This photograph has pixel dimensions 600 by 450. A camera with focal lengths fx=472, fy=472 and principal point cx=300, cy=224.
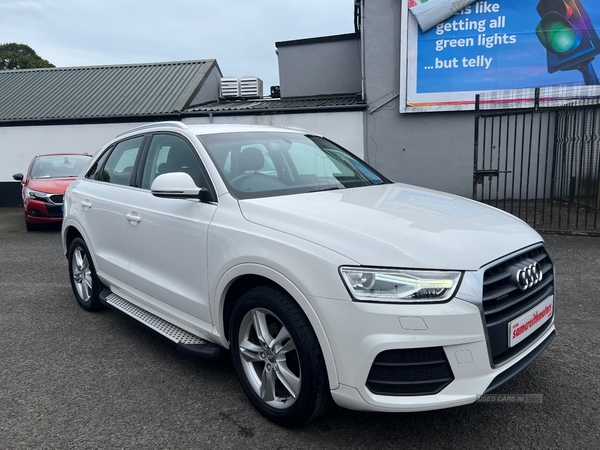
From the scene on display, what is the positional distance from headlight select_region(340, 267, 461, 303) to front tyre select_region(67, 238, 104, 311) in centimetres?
315

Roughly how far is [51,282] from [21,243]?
334cm

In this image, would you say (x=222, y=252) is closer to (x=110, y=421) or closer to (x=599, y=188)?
(x=110, y=421)

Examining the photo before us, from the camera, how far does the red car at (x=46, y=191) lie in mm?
9273

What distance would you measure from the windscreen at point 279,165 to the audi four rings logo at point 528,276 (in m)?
1.34

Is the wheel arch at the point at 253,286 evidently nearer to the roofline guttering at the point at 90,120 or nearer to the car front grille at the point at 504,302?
the car front grille at the point at 504,302

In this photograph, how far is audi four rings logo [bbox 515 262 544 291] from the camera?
2.37 m

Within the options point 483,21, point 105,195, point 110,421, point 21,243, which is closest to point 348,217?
point 110,421

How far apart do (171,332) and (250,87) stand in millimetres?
15178

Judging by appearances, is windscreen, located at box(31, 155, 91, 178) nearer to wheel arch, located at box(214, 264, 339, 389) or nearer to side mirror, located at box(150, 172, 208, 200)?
side mirror, located at box(150, 172, 208, 200)

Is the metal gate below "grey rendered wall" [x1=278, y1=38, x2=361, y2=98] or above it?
below

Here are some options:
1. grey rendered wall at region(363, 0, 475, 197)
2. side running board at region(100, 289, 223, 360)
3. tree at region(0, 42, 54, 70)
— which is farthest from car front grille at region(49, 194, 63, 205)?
tree at region(0, 42, 54, 70)

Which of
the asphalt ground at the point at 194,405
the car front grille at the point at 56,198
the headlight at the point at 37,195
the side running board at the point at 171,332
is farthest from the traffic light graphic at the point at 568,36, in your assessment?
the headlight at the point at 37,195

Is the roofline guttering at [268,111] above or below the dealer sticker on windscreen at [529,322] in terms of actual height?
above

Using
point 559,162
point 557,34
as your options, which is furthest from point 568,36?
point 559,162
